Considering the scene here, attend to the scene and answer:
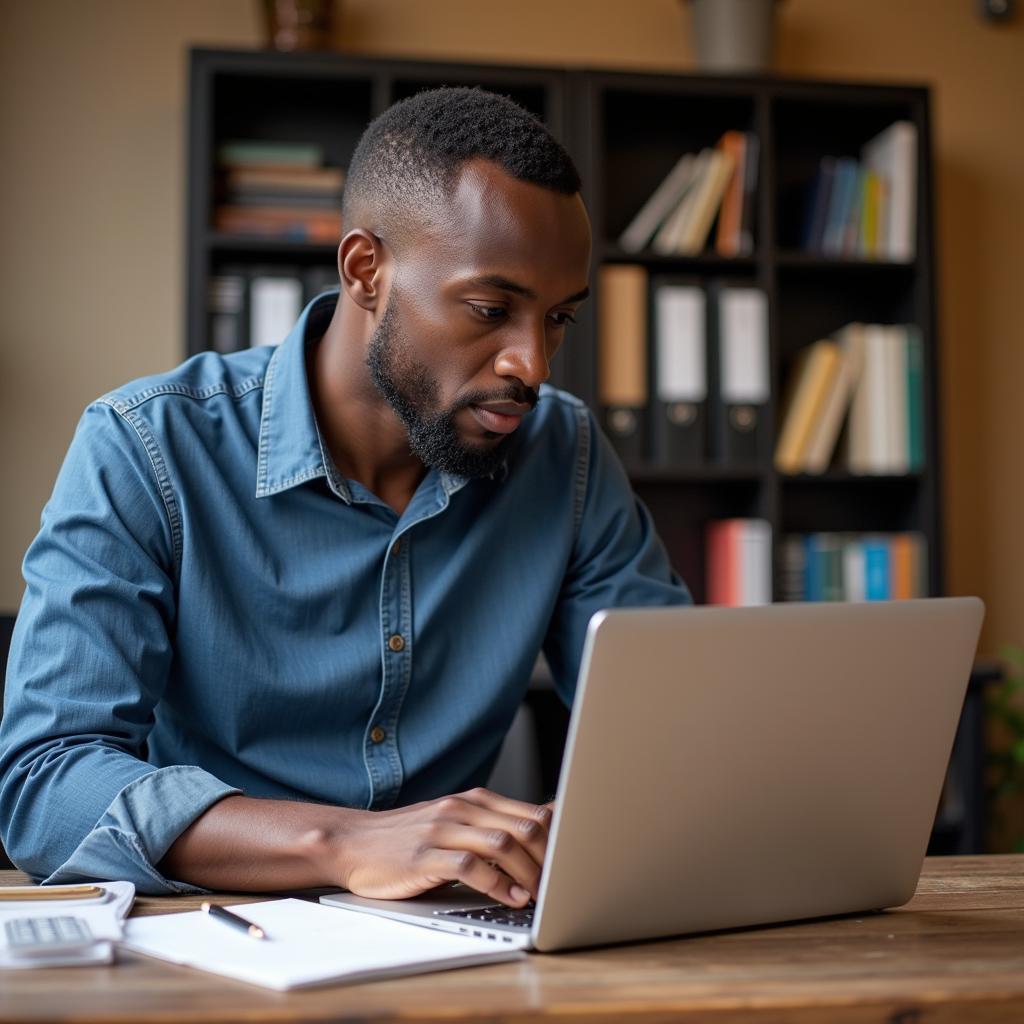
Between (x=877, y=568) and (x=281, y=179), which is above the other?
(x=281, y=179)

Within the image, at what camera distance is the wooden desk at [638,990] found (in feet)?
1.98

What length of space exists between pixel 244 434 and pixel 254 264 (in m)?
1.46

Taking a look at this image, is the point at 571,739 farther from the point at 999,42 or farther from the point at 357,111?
the point at 999,42

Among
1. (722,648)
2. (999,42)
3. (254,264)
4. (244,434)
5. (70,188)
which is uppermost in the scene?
(999,42)

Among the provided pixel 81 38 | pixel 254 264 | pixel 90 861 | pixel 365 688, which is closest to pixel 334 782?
pixel 365 688

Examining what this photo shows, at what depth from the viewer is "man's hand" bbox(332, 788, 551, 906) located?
2.72ft

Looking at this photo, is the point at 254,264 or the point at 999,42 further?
the point at 999,42

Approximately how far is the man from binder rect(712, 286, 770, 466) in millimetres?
1283

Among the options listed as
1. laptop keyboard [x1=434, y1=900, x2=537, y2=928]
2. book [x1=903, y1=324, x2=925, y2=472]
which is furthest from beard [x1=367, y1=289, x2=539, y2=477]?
book [x1=903, y1=324, x2=925, y2=472]

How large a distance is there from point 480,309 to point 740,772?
558 mm

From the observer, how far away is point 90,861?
941 mm

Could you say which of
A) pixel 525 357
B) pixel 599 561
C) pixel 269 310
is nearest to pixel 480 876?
pixel 525 357

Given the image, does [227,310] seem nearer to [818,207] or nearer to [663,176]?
[663,176]

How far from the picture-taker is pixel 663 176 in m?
2.95
